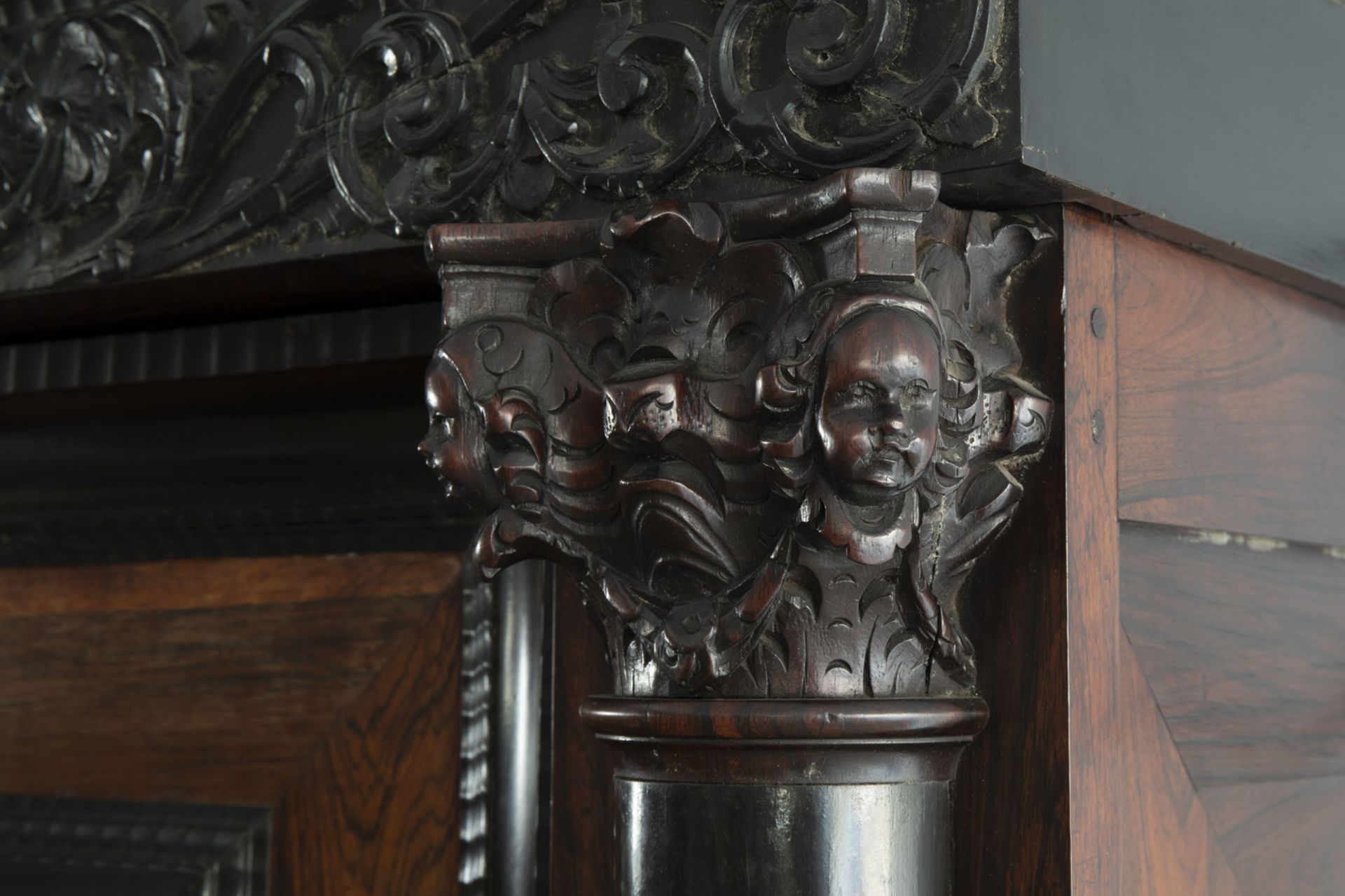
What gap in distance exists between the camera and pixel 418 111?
664 mm

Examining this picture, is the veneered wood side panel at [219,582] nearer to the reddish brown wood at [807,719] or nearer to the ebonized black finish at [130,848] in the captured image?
the ebonized black finish at [130,848]

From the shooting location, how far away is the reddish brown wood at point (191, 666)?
876mm

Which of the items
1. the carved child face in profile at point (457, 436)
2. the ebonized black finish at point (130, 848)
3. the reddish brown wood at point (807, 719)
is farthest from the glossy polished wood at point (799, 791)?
the ebonized black finish at point (130, 848)

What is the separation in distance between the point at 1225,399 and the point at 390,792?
0.50m

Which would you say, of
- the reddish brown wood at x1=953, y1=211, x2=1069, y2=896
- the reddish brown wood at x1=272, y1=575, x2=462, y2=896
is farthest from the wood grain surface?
the reddish brown wood at x1=953, y1=211, x2=1069, y2=896

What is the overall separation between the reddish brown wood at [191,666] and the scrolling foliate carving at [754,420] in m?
0.27

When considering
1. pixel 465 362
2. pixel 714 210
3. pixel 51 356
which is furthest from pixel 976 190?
pixel 51 356

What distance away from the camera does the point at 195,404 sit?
906 millimetres

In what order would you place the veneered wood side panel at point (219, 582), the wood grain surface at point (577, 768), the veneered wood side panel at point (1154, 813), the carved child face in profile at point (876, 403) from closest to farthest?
the carved child face in profile at point (876, 403) → the veneered wood side panel at point (1154, 813) → the wood grain surface at point (577, 768) → the veneered wood side panel at point (219, 582)

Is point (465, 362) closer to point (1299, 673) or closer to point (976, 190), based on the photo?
point (976, 190)

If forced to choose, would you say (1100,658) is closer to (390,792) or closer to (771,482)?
(771,482)

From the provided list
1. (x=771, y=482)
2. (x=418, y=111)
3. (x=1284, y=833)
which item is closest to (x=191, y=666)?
(x=418, y=111)

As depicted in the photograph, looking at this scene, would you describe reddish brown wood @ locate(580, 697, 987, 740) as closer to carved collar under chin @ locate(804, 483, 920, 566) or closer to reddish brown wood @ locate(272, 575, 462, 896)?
carved collar under chin @ locate(804, 483, 920, 566)

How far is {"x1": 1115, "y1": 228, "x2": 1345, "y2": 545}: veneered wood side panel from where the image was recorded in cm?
63
